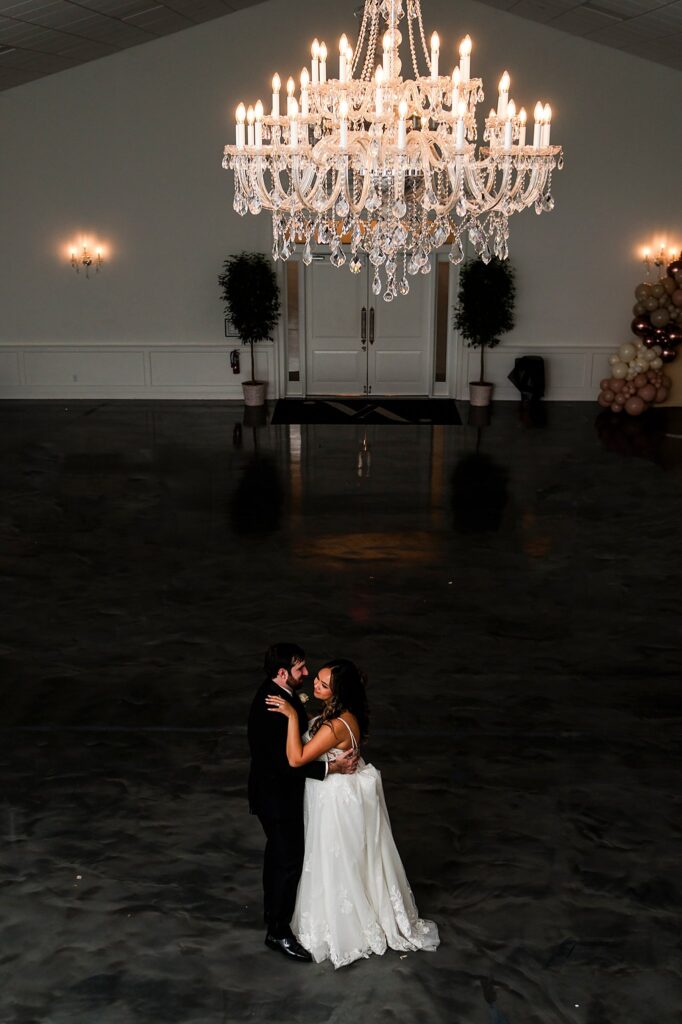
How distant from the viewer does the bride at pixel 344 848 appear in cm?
346

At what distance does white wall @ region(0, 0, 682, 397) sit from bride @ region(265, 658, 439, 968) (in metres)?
12.3

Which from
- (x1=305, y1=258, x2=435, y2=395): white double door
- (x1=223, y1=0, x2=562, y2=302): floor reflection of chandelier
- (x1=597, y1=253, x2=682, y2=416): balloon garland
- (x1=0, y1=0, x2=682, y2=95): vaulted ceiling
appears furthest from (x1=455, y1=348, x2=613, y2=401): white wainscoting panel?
(x1=223, y1=0, x2=562, y2=302): floor reflection of chandelier

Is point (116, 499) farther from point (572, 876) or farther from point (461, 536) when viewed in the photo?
point (572, 876)

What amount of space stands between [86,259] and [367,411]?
4.81m

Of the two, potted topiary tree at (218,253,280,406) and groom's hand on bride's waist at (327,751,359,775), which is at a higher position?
potted topiary tree at (218,253,280,406)

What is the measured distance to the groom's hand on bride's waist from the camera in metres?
3.48

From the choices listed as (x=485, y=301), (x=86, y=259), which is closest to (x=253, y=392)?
(x=86, y=259)

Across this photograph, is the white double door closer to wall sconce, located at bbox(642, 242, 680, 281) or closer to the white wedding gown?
wall sconce, located at bbox(642, 242, 680, 281)

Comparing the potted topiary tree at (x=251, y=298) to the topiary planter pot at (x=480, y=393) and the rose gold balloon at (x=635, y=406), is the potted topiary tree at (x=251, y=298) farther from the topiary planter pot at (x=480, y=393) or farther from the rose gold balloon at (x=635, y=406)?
the rose gold balloon at (x=635, y=406)

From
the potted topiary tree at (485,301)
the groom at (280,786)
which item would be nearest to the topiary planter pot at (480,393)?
the potted topiary tree at (485,301)

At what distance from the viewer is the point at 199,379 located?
15.4 metres

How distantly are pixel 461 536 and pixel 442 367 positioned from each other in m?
Result: 7.65

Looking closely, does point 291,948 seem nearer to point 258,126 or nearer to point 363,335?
point 258,126

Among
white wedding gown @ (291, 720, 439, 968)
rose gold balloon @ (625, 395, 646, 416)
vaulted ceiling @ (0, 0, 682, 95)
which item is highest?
vaulted ceiling @ (0, 0, 682, 95)
